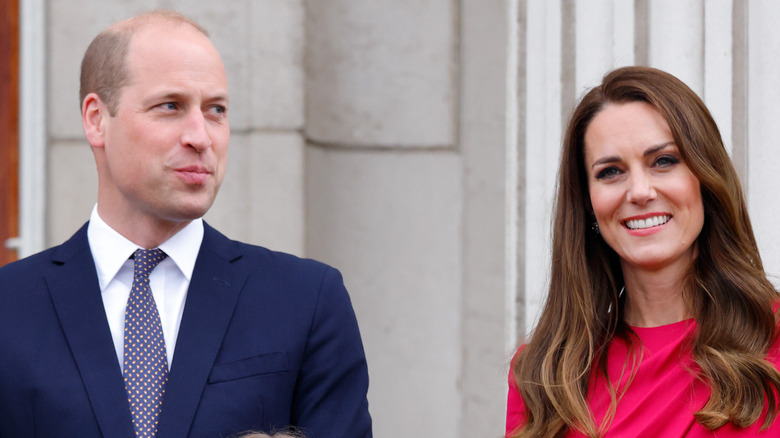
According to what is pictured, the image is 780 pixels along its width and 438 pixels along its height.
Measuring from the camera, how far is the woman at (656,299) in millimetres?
2018

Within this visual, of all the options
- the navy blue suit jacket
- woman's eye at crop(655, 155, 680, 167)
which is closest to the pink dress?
woman's eye at crop(655, 155, 680, 167)

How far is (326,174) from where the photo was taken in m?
4.18

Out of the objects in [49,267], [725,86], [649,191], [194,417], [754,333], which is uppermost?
[725,86]

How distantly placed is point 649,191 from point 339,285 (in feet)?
2.22

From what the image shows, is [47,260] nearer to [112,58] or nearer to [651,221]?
[112,58]

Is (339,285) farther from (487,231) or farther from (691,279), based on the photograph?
(487,231)

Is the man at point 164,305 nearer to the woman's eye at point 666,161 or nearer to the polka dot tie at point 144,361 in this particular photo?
the polka dot tie at point 144,361

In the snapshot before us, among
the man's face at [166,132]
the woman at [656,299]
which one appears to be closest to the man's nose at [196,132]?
the man's face at [166,132]

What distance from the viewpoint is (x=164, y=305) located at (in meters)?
2.03

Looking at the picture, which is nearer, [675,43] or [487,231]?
[675,43]

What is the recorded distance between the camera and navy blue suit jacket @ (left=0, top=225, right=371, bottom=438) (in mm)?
1867

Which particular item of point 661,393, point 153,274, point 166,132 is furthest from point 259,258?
point 661,393

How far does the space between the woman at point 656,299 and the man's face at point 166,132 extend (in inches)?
32.0

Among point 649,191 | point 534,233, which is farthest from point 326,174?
point 649,191
